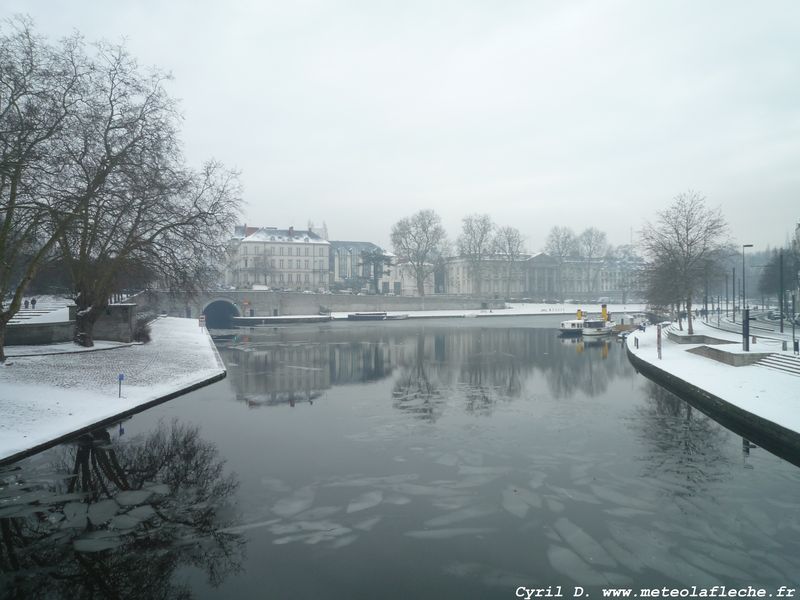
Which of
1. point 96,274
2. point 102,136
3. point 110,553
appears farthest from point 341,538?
point 96,274

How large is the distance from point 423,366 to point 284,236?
247 feet

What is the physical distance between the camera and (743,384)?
19422 mm

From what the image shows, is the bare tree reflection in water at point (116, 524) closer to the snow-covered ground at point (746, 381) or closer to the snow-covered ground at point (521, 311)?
the snow-covered ground at point (746, 381)

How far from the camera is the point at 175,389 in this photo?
2156 cm

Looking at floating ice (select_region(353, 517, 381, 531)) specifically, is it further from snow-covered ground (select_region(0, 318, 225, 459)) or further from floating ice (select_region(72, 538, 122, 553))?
→ snow-covered ground (select_region(0, 318, 225, 459))

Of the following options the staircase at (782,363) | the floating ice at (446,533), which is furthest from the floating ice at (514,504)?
the staircase at (782,363)

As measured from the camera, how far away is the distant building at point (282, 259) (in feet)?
314

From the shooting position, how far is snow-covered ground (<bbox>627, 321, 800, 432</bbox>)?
1554 centimetres

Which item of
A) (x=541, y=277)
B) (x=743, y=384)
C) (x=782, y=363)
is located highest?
(x=541, y=277)

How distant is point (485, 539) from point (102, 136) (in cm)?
2267

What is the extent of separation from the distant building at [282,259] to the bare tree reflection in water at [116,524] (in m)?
82.5

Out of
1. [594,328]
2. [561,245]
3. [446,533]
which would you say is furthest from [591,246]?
[446,533]

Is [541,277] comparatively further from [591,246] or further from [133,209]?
[133,209]

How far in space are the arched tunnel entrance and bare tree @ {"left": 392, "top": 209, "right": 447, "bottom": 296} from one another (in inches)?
1165
